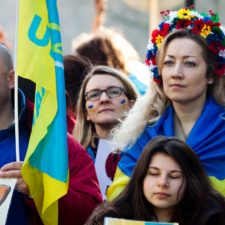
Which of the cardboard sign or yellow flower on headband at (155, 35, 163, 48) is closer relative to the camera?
the cardboard sign

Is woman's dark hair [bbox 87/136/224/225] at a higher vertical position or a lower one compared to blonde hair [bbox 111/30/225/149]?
lower

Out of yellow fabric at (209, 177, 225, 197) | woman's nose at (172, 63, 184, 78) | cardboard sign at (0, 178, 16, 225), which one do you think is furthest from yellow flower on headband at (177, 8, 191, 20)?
cardboard sign at (0, 178, 16, 225)

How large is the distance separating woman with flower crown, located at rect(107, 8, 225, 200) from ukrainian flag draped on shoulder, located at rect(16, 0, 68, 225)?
0.45 m

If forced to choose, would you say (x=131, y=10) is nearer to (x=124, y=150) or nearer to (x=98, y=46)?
(x=98, y=46)

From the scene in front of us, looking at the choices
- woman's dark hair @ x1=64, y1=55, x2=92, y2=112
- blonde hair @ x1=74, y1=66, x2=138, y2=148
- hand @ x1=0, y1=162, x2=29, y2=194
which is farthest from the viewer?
woman's dark hair @ x1=64, y1=55, x2=92, y2=112

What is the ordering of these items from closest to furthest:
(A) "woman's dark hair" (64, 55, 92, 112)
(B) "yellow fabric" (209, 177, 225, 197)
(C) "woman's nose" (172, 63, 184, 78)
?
(B) "yellow fabric" (209, 177, 225, 197) → (C) "woman's nose" (172, 63, 184, 78) → (A) "woman's dark hair" (64, 55, 92, 112)

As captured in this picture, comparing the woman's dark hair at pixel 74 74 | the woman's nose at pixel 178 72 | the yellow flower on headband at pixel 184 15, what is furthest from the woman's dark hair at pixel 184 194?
the woman's dark hair at pixel 74 74

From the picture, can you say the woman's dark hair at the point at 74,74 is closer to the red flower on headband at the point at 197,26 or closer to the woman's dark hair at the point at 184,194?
the red flower on headband at the point at 197,26

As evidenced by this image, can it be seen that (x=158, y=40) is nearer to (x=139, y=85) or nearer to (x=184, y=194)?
(x=184, y=194)

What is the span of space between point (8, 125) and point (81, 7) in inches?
973

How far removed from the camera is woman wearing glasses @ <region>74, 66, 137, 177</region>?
8695 millimetres

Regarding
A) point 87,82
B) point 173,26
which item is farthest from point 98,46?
point 173,26

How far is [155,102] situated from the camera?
25.2 feet

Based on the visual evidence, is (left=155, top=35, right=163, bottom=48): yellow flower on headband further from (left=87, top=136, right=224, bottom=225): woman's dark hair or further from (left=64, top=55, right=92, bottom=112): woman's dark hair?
(left=64, top=55, right=92, bottom=112): woman's dark hair
